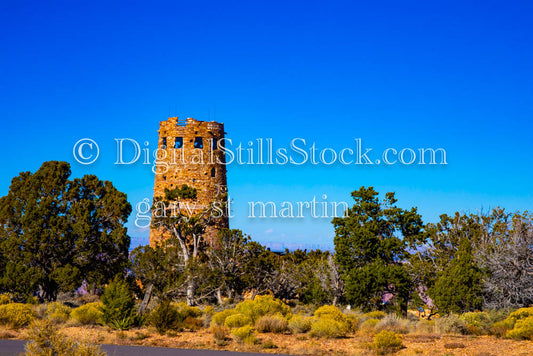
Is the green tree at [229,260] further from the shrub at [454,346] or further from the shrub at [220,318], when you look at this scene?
the shrub at [454,346]

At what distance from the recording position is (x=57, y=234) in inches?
→ 1108

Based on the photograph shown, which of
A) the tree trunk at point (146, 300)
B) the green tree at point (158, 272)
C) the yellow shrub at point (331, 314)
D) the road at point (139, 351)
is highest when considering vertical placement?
the green tree at point (158, 272)

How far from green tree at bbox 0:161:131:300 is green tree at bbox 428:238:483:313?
49.2 ft

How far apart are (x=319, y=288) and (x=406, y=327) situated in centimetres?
1130

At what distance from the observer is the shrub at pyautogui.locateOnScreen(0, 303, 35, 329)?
2067 centimetres

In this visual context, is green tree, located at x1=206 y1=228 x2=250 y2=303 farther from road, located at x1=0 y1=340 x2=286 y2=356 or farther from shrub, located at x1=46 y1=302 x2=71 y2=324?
Result: road, located at x1=0 y1=340 x2=286 y2=356

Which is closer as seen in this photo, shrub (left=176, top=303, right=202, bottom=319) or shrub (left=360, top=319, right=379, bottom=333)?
shrub (left=360, top=319, right=379, bottom=333)

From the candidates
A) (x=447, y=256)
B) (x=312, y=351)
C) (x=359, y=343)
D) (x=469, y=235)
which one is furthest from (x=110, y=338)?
(x=469, y=235)

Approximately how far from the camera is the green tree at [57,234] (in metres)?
27.5

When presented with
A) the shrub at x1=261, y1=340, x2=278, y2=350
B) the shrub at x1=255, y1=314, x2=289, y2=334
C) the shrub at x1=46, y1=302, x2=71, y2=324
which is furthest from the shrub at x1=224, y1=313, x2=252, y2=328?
the shrub at x1=46, y1=302, x2=71, y2=324

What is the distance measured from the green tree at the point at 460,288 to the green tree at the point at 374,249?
2943 mm

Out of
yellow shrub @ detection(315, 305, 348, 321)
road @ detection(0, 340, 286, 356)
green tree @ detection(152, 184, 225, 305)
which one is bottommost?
road @ detection(0, 340, 286, 356)

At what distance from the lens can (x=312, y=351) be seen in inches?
673

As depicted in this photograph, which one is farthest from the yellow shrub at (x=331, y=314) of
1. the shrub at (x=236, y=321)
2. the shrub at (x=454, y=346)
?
the shrub at (x=454, y=346)
